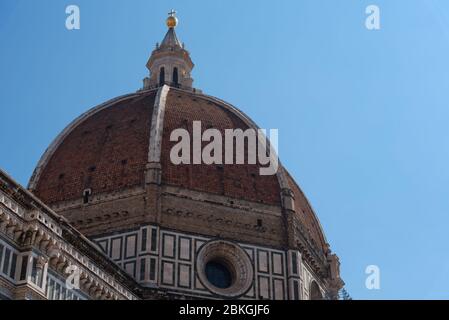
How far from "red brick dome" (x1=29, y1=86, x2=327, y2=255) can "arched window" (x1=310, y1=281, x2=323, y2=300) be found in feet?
6.67

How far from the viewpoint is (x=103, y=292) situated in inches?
890

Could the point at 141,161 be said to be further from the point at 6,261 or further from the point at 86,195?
the point at 6,261

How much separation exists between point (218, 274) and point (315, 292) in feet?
17.4

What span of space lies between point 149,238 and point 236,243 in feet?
12.1

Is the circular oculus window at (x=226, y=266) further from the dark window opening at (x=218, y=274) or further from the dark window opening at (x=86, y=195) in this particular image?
the dark window opening at (x=86, y=195)

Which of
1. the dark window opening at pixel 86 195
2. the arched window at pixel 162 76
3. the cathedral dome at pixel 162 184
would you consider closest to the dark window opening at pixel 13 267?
the cathedral dome at pixel 162 184

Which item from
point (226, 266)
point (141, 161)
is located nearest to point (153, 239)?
point (226, 266)

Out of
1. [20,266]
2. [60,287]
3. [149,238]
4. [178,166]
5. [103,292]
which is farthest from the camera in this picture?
[178,166]

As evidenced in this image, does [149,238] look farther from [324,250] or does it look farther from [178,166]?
[324,250]

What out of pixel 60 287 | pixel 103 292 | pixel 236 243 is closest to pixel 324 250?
pixel 236 243

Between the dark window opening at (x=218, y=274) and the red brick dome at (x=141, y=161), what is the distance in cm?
300

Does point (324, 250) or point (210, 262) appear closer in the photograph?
point (210, 262)

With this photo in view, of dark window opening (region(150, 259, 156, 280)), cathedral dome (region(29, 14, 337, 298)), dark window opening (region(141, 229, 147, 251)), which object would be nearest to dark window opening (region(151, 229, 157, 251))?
dark window opening (region(141, 229, 147, 251))

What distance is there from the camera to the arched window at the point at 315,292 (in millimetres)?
33938
